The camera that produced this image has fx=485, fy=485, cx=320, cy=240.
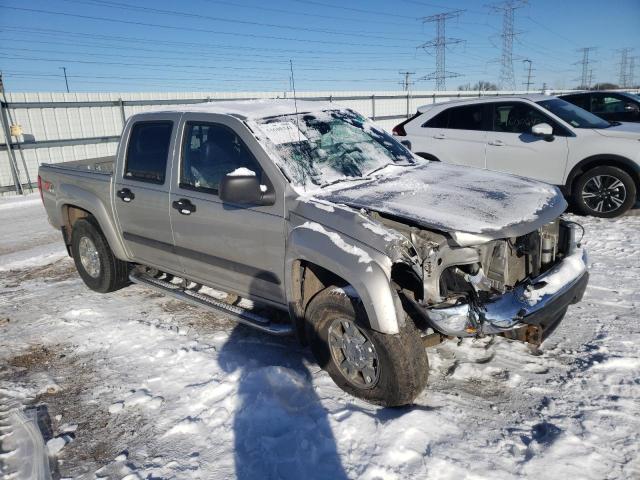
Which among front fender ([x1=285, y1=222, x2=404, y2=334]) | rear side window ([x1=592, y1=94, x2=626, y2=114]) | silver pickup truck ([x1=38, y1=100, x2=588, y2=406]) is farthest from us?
rear side window ([x1=592, y1=94, x2=626, y2=114])

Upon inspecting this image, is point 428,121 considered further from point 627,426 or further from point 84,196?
point 627,426

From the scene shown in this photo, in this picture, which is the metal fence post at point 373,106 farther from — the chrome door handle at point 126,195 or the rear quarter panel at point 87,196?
the chrome door handle at point 126,195

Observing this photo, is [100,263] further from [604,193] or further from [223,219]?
[604,193]

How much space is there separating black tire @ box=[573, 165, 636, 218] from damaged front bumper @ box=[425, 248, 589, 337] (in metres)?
4.68

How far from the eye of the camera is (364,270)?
2.74 m

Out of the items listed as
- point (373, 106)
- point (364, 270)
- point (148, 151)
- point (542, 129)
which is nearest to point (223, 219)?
point (148, 151)

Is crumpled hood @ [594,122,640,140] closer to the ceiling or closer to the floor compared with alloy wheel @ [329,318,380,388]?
closer to the ceiling

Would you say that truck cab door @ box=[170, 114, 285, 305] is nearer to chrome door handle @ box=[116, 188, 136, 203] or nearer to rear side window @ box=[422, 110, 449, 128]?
chrome door handle @ box=[116, 188, 136, 203]

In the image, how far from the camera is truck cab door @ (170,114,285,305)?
3.41m

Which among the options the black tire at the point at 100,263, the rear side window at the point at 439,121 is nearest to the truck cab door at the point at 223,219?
the black tire at the point at 100,263

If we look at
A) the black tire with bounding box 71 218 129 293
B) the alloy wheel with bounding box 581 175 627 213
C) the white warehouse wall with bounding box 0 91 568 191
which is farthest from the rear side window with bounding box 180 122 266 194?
the white warehouse wall with bounding box 0 91 568 191

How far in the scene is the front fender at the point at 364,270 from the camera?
2719 millimetres

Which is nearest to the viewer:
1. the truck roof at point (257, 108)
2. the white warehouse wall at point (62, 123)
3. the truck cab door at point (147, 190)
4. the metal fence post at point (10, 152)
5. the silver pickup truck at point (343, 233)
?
the silver pickup truck at point (343, 233)

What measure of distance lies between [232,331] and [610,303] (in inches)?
131
